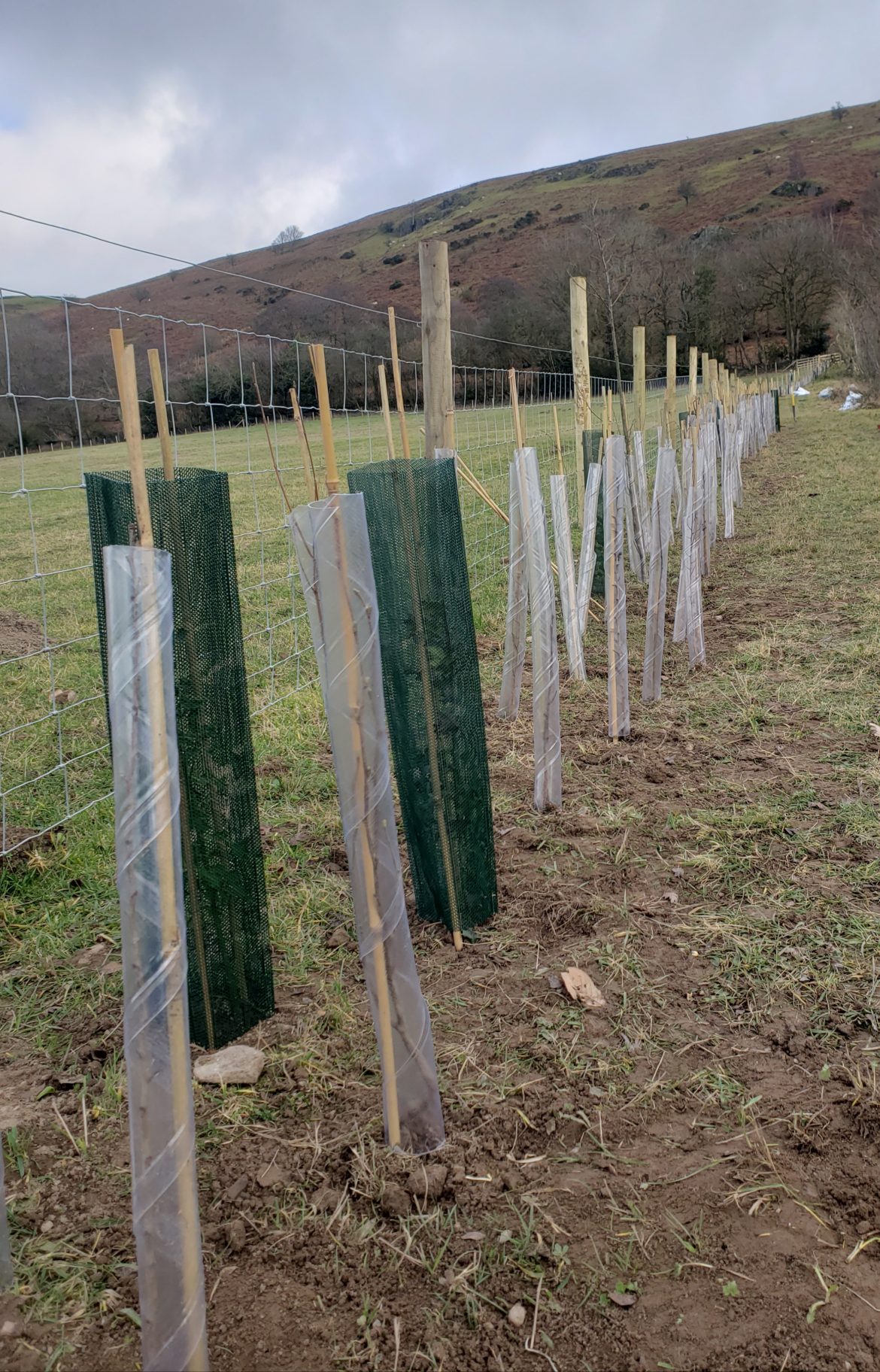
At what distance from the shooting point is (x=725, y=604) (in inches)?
298

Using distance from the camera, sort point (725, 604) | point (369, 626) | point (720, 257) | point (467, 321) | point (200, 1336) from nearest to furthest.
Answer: point (200, 1336), point (369, 626), point (725, 604), point (467, 321), point (720, 257)

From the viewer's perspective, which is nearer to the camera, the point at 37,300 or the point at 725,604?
the point at 37,300

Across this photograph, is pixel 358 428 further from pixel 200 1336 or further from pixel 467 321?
pixel 200 1336

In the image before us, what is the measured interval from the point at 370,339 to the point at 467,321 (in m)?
15.1

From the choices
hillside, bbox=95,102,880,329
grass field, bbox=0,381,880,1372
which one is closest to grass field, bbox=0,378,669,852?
grass field, bbox=0,381,880,1372

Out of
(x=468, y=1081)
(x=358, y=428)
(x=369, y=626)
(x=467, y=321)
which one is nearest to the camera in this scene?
(x=369, y=626)

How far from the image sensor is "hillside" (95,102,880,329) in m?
79.8

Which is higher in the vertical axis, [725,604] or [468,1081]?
[725,604]

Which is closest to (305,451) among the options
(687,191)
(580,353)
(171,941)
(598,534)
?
(171,941)

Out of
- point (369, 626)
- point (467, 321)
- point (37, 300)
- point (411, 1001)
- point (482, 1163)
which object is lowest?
point (482, 1163)

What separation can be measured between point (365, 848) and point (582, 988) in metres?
1.02

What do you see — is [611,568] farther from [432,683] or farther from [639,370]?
[639,370]

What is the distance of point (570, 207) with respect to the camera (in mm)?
102312

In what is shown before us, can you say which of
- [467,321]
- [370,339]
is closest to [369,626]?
[370,339]
